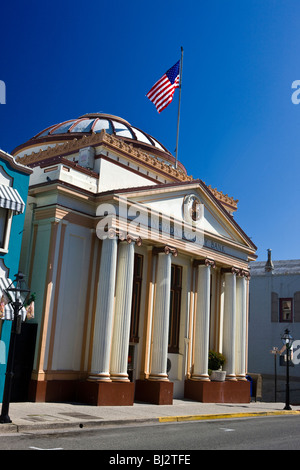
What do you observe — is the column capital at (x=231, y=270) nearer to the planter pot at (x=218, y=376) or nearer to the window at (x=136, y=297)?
the planter pot at (x=218, y=376)

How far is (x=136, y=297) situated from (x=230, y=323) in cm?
622

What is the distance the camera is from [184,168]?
101 ft

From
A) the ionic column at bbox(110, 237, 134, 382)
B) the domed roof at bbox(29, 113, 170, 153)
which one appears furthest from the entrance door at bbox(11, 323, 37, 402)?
the domed roof at bbox(29, 113, 170, 153)

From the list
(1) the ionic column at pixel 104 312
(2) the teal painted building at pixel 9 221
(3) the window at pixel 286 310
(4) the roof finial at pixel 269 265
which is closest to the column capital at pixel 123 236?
(1) the ionic column at pixel 104 312

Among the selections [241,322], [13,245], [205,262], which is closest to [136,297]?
[205,262]

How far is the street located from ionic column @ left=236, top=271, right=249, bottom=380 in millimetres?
11621

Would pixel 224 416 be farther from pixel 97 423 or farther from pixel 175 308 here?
pixel 175 308

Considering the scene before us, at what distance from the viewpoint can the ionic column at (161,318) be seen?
858 inches

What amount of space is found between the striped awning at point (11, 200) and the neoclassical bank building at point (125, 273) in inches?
84.8

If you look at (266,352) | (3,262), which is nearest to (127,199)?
(3,262)

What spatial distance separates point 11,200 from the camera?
16.9 m

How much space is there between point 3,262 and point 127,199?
5.72m
